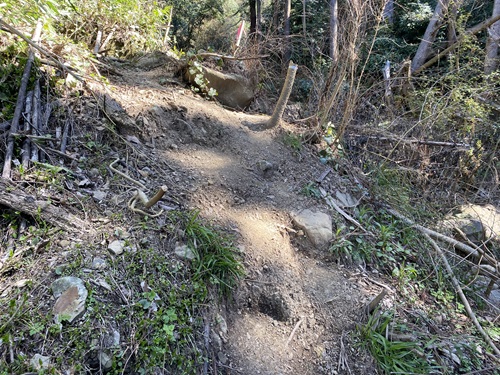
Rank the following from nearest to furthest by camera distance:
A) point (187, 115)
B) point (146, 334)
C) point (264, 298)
Answer: point (146, 334), point (264, 298), point (187, 115)

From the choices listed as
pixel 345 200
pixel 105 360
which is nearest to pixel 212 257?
pixel 105 360

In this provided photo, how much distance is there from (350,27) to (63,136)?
12.0 feet

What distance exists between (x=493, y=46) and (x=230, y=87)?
5.21 m

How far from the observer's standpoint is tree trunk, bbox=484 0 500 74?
5471mm

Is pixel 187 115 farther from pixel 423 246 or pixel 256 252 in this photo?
pixel 423 246


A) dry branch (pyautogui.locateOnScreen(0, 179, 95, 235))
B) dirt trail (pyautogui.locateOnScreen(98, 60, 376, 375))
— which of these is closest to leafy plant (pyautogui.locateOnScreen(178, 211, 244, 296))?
dirt trail (pyautogui.locateOnScreen(98, 60, 376, 375))

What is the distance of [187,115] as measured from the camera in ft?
12.8

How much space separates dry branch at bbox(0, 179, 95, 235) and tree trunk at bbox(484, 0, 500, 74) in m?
6.06

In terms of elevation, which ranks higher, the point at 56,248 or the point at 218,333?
the point at 56,248

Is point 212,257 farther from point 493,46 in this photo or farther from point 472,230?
point 493,46

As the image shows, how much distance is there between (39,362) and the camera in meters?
1.57

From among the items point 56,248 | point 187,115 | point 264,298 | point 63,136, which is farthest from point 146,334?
point 187,115

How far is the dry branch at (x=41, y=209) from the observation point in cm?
209

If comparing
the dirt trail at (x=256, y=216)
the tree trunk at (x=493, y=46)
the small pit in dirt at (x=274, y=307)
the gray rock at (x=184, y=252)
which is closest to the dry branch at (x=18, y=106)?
the dirt trail at (x=256, y=216)
